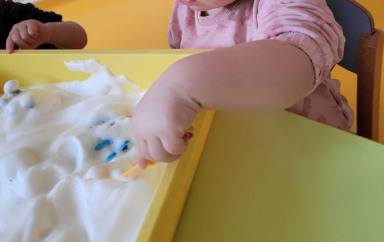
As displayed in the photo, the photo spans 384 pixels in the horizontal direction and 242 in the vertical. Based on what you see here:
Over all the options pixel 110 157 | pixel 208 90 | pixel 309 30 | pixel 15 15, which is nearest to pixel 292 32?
pixel 309 30

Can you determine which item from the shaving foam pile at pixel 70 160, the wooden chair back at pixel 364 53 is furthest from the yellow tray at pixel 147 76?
the wooden chair back at pixel 364 53

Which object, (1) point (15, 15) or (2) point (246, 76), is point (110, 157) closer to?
(2) point (246, 76)

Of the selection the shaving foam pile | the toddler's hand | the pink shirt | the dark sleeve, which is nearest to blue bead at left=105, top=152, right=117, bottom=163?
the shaving foam pile

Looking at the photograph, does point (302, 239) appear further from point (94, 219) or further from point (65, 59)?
point (65, 59)

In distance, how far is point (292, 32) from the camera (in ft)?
1.20

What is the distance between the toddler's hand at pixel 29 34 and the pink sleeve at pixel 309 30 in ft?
1.39

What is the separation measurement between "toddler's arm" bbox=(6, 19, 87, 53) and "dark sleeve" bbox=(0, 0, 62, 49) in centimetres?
9

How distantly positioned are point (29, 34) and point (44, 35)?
0.03 metres

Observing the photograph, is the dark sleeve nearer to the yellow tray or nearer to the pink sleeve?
the yellow tray

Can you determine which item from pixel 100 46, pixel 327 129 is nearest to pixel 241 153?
pixel 327 129

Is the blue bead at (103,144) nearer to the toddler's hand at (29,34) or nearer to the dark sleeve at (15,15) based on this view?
the toddler's hand at (29,34)

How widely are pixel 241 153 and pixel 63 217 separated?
0.61ft

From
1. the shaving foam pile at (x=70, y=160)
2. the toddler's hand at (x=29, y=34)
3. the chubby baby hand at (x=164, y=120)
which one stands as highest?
the chubby baby hand at (x=164, y=120)

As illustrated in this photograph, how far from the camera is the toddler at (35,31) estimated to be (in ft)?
2.09
